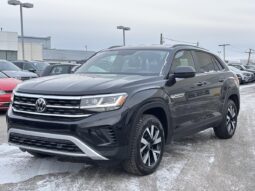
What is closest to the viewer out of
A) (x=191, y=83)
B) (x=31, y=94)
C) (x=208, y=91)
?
(x=31, y=94)

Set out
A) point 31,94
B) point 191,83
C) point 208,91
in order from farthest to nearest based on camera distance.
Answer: point 208,91 → point 191,83 → point 31,94

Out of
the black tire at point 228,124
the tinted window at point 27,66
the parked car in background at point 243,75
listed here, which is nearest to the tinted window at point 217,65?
the black tire at point 228,124

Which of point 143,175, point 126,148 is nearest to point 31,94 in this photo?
point 126,148

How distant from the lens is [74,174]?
532 centimetres

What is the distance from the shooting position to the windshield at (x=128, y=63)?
19.7 feet

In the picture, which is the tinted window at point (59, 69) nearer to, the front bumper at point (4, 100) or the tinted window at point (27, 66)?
the front bumper at point (4, 100)

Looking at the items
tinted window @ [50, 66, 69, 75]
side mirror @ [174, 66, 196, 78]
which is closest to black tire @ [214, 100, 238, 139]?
side mirror @ [174, 66, 196, 78]

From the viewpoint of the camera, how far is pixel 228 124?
7816 mm

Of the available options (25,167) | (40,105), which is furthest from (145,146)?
(25,167)

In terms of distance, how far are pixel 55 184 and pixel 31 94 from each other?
3.67 feet

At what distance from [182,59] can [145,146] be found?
1831 mm

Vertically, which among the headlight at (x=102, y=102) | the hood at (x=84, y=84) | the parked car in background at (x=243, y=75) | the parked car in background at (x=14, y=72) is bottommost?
the parked car in background at (x=243, y=75)

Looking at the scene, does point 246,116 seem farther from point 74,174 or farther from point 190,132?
point 74,174

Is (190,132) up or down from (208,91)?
down
